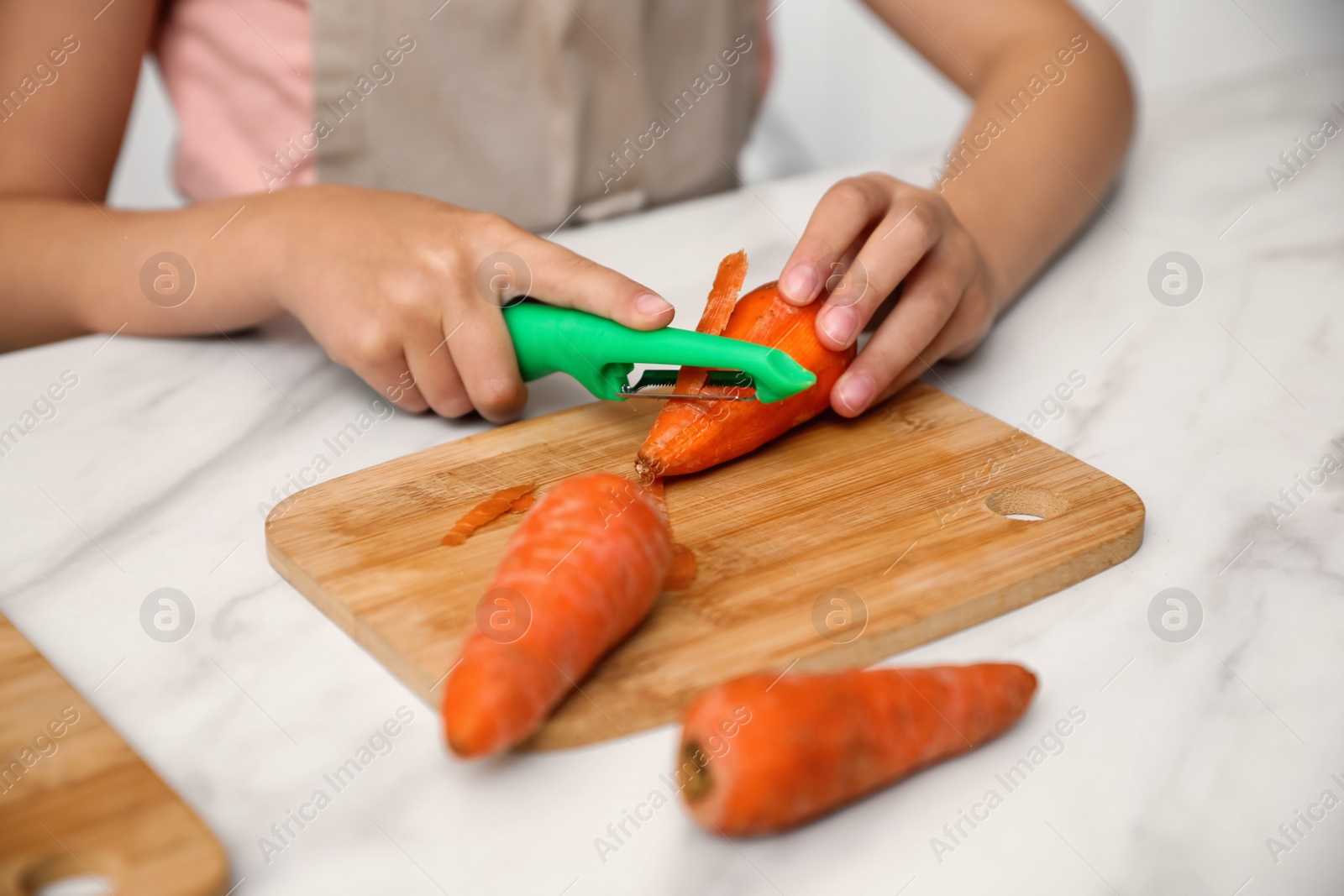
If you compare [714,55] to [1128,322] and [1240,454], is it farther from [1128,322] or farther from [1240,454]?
[1240,454]

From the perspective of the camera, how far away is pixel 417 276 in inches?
35.9

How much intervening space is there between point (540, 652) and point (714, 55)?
1.11m

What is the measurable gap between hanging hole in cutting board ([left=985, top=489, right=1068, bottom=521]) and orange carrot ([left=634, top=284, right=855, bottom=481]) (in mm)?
176

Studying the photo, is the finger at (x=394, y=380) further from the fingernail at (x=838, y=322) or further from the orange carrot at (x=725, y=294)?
the fingernail at (x=838, y=322)

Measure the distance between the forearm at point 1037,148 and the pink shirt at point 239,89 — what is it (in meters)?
0.77

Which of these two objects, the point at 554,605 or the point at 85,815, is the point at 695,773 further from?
the point at 85,815

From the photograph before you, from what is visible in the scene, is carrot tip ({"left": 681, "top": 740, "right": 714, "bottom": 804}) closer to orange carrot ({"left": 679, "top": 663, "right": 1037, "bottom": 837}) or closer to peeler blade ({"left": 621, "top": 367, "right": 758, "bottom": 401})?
orange carrot ({"left": 679, "top": 663, "right": 1037, "bottom": 837})

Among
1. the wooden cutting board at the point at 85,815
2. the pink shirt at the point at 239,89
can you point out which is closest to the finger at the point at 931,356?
the wooden cutting board at the point at 85,815

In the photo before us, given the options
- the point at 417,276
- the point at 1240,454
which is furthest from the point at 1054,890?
the point at 417,276

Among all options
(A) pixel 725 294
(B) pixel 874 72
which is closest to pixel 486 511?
(A) pixel 725 294

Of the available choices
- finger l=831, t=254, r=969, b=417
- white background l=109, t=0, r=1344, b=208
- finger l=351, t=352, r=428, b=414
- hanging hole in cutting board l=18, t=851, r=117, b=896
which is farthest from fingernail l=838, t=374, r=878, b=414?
white background l=109, t=0, r=1344, b=208

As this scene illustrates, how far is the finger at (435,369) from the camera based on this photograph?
919 mm

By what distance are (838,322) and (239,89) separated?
33.9 inches

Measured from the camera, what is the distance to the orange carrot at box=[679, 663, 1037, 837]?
1.74 feet
